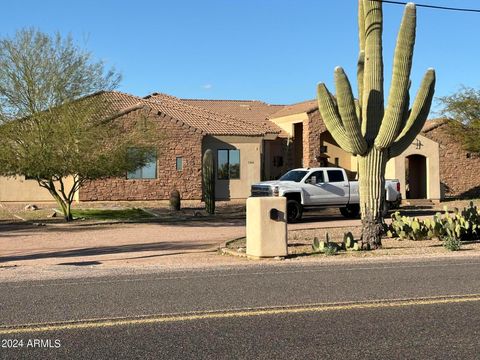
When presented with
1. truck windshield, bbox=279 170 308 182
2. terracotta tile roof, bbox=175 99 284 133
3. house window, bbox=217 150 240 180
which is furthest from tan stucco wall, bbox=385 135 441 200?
truck windshield, bbox=279 170 308 182

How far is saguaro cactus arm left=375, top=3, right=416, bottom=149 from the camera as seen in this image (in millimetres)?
14797

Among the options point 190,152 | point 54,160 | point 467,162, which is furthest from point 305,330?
point 467,162

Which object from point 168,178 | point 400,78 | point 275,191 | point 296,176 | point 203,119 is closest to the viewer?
point 400,78

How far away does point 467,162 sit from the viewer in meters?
37.8

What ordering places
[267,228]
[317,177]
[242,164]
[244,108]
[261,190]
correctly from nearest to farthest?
1. [267,228]
2. [261,190]
3. [317,177]
4. [242,164]
5. [244,108]

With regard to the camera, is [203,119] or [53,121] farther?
[203,119]

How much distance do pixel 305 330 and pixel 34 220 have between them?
63.9ft

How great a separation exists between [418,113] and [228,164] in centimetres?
1966

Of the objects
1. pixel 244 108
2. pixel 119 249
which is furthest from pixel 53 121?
pixel 244 108

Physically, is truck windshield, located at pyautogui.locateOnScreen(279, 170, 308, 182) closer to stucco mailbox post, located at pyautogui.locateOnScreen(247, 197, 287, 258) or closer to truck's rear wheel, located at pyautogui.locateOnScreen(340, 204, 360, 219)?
truck's rear wheel, located at pyautogui.locateOnScreen(340, 204, 360, 219)

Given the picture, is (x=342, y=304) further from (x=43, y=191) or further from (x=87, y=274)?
(x=43, y=191)

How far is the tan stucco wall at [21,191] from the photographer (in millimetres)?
31266

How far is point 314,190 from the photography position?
79.5 ft

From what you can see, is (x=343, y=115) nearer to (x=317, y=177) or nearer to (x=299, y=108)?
(x=317, y=177)
